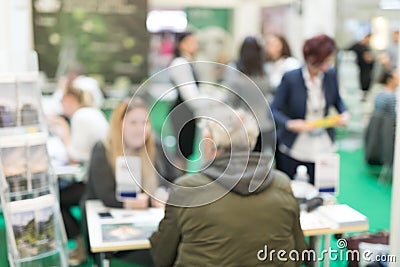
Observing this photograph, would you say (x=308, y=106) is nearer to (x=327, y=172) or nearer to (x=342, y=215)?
(x=327, y=172)

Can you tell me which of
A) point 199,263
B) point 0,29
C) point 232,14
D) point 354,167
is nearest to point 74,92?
point 0,29

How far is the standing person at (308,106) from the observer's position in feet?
10.7

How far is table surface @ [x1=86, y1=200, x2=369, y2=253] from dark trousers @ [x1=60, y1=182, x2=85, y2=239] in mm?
832

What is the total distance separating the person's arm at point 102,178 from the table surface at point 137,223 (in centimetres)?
5

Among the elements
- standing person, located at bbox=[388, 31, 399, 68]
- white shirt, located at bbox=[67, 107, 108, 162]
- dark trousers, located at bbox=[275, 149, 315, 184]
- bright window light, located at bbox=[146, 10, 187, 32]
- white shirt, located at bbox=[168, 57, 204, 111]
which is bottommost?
dark trousers, located at bbox=[275, 149, 315, 184]

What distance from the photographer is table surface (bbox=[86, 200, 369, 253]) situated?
2.30 meters

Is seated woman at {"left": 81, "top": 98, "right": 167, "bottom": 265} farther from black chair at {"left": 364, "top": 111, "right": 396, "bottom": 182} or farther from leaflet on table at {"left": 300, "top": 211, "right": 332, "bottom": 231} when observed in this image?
black chair at {"left": 364, "top": 111, "right": 396, "bottom": 182}

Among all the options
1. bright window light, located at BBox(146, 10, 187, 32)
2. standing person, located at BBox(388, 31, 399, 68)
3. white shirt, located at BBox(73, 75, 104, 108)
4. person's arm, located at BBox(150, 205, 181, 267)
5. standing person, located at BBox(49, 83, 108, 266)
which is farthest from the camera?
bright window light, located at BBox(146, 10, 187, 32)

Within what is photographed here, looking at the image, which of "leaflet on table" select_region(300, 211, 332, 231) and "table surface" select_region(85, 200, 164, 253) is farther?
"leaflet on table" select_region(300, 211, 332, 231)

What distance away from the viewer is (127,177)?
2.68 m

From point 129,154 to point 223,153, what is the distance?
2.59ft

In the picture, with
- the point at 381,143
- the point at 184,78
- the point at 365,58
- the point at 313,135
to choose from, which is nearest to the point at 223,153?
the point at 313,135

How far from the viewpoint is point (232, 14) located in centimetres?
976
